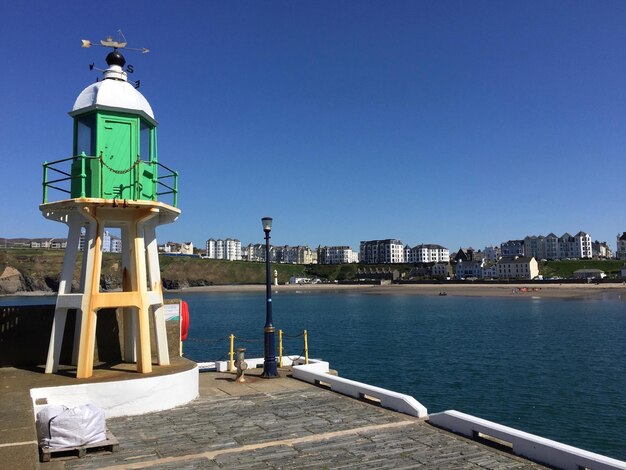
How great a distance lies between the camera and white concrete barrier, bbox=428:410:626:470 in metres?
6.99

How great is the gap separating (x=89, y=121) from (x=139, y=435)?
7.77 m

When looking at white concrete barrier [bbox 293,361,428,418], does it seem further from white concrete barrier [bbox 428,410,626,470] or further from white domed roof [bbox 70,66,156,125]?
white domed roof [bbox 70,66,156,125]

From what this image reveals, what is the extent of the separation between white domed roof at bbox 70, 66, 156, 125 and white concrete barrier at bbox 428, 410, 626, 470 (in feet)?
33.5

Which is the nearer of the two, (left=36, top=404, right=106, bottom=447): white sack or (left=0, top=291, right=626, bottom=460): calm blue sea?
(left=36, top=404, right=106, bottom=447): white sack

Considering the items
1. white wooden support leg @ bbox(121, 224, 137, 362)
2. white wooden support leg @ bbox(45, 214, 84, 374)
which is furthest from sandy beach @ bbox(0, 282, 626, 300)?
white wooden support leg @ bbox(45, 214, 84, 374)

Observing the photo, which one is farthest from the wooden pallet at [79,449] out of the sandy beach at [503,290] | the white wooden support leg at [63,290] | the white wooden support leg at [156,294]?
the sandy beach at [503,290]

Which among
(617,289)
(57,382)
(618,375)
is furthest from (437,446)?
(617,289)

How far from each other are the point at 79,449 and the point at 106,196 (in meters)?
6.17

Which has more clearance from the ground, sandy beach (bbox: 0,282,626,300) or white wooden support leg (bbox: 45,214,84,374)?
white wooden support leg (bbox: 45,214,84,374)

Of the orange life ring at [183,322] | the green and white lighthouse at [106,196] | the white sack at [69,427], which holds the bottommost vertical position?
the white sack at [69,427]

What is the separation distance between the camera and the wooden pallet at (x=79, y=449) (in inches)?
310

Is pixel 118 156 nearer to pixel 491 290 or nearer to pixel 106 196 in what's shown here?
pixel 106 196

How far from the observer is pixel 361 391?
12.2 metres

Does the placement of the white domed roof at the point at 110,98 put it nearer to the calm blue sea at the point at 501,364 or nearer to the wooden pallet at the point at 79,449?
the wooden pallet at the point at 79,449
